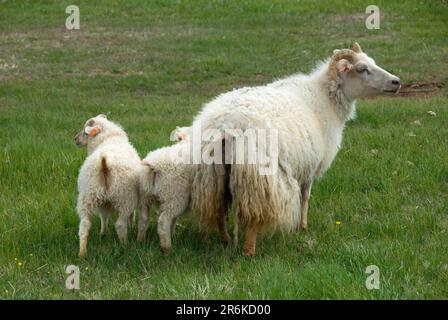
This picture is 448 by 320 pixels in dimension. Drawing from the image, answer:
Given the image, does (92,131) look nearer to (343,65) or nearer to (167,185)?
(167,185)

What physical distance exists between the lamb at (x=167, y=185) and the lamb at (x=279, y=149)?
4.4 inches

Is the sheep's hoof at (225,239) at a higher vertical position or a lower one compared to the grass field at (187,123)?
lower

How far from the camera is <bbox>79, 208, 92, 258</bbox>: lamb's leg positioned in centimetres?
591

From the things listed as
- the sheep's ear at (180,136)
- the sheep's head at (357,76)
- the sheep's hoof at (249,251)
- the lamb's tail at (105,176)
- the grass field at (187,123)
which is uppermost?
the sheep's head at (357,76)

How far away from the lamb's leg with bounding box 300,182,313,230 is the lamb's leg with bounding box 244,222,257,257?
896mm

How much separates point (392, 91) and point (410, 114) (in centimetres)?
421

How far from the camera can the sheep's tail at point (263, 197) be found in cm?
587

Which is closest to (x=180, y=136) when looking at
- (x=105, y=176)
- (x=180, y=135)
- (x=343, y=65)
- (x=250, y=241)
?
(x=180, y=135)

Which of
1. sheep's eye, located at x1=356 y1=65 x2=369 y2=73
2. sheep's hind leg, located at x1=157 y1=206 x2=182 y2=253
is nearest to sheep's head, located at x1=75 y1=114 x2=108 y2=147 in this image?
sheep's hind leg, located at x1=157 y1=206 x2=182 y2=253

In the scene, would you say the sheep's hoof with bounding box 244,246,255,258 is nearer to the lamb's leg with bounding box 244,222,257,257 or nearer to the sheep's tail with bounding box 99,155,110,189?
the lamb's leg with bounding box 244,222,257,257

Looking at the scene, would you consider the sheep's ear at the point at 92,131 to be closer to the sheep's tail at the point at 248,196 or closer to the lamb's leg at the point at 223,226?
the sheep's tail at the point at 248,196

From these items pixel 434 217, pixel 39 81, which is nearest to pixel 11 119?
pixel 39 81

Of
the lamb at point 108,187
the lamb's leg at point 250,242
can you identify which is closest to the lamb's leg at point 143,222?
the lamb at point 108,187
